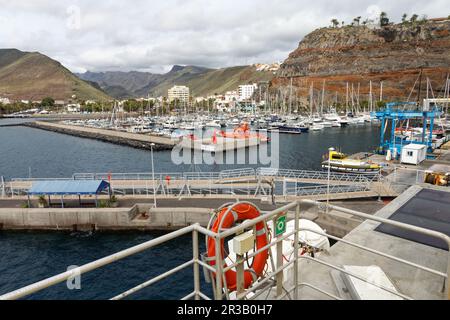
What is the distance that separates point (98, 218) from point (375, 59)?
158014 millimetres

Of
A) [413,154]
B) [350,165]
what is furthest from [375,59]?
[350,165]

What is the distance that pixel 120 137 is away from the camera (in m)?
82.7

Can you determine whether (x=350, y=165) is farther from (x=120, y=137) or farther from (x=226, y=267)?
(x=120, y=137)

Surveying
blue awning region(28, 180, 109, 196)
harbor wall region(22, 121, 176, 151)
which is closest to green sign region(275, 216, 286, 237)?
blue awning region(28, 180, 109, 196)

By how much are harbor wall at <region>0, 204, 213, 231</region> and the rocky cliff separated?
134396 millimetres

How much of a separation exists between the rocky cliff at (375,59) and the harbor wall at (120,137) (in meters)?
107

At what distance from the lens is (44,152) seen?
66625 mm

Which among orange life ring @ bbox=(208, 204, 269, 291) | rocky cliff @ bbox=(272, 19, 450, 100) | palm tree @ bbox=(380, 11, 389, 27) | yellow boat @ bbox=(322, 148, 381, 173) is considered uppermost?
palm tree @ bbox=(380, 11, 389, 27)

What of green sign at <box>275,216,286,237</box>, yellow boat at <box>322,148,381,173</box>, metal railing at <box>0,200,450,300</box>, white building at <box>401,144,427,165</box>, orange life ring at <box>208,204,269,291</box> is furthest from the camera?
yellow boat at <box>322,148,381,173</box>

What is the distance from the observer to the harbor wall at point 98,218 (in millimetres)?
24000

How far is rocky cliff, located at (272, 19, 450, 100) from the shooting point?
132125mm

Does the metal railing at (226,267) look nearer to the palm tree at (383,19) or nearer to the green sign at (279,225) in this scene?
the green sign at (279,225)

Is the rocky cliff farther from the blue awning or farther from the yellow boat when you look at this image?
the blue awning

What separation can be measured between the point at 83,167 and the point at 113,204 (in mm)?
29425
